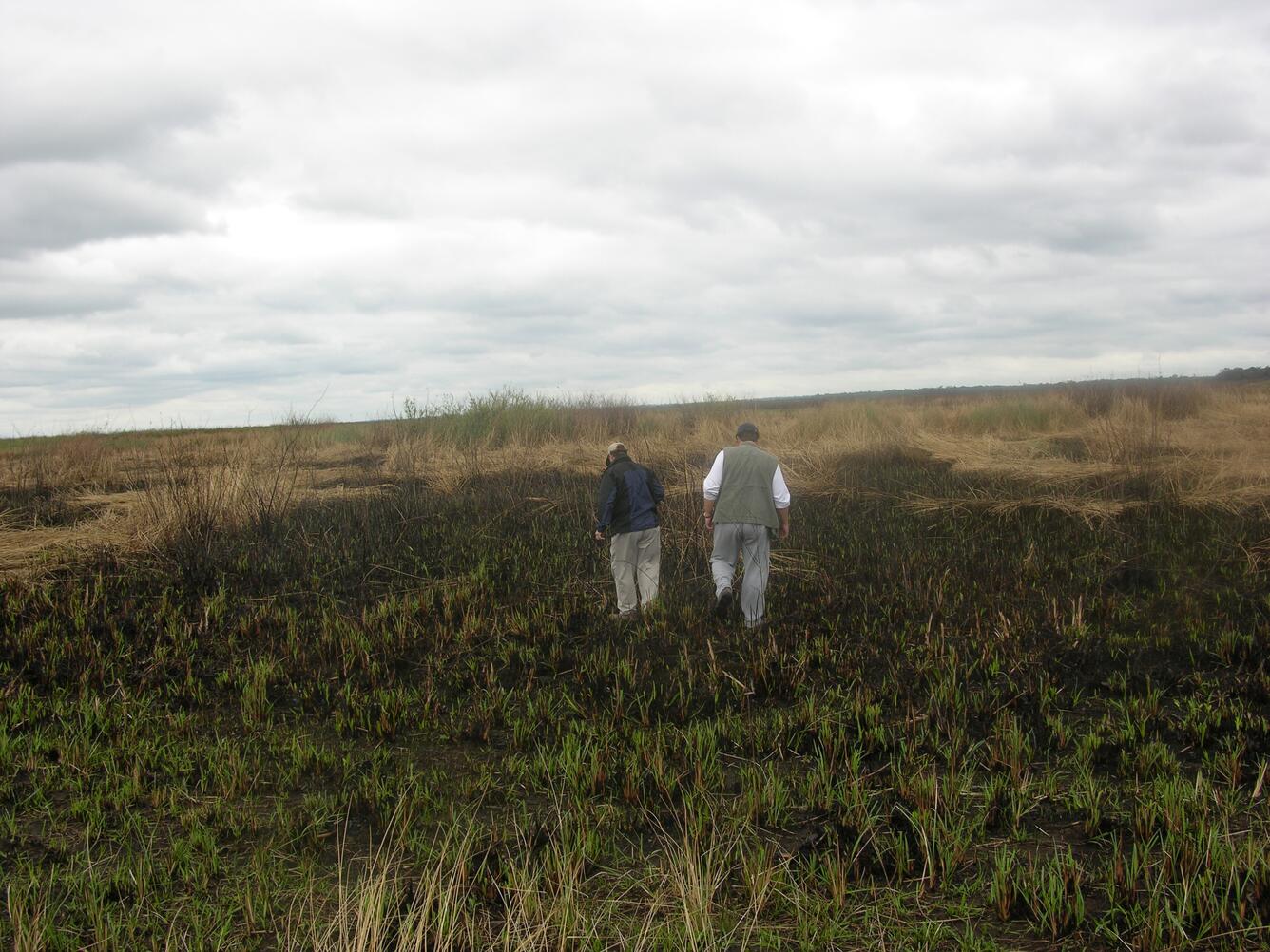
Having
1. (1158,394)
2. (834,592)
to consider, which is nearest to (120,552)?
(834,592)

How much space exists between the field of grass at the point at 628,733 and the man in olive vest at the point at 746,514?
1.04 ft

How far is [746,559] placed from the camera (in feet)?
23.6

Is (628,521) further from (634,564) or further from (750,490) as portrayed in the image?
(750,490)

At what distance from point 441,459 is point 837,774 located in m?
14.3

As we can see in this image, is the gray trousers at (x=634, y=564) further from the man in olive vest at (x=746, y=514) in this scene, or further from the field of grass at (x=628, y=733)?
the man in olive vest at (x=746, y=514)

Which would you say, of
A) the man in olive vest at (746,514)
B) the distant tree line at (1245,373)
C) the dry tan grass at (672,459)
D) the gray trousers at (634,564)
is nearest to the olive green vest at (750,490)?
the man in olive vest at (746,514)

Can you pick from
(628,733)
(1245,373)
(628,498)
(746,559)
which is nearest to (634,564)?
(628,498)

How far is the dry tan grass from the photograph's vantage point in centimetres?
1060

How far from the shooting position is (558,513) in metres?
12.7

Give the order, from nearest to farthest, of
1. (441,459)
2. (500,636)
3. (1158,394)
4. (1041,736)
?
(1041,736) → (500,636) → (441,459) → (1158,394)

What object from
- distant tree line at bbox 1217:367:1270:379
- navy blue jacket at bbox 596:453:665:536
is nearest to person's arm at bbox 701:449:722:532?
navy blue jacket at bbox 596:453:665:536

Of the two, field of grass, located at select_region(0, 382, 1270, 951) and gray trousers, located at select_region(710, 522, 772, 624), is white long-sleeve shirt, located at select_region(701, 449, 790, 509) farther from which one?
field of grass, located at select_region(0, 382, 1270, 951)

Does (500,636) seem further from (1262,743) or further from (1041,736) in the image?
(1262,743)

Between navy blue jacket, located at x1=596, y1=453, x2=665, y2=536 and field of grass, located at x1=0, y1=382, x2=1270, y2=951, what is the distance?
0.81 metres
